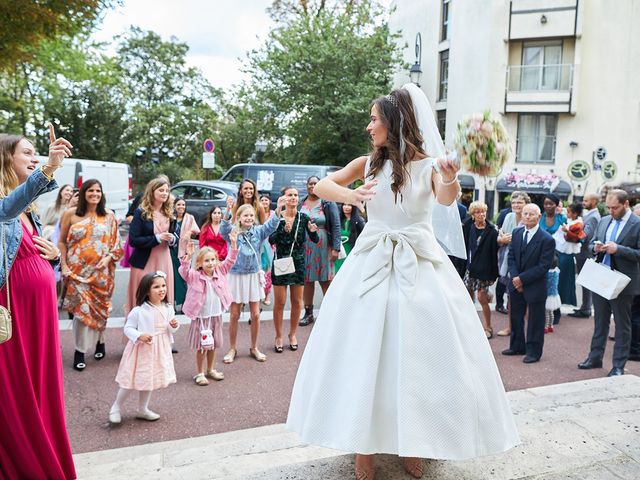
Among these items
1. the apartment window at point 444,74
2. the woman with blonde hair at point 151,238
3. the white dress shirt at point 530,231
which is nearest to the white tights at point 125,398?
the woman with blonde hair at point 151,238

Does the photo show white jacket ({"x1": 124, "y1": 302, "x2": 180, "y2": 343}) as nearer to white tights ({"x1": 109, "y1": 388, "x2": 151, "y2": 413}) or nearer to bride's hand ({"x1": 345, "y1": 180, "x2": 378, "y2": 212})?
white tights ({"x1": 109, "y1": 388, "x2": 151, "y2": 413})

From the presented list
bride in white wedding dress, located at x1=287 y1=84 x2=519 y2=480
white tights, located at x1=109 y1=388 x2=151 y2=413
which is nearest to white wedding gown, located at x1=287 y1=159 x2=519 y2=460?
bride in white wedding dress, located at x1=287 y1=84 x2=519 y2=480

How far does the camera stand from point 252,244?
6438 millimetres

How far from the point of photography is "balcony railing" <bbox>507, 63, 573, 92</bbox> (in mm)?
25250

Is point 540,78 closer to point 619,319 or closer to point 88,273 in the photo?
point 619,319

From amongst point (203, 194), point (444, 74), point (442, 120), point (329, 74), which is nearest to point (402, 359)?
point (203, 194)

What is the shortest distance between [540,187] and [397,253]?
25013 mm

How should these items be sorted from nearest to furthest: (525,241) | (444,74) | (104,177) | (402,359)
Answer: (402,359), (525,241), (104,177), (444,74)

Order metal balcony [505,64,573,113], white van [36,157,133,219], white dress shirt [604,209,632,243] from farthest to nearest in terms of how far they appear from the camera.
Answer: metal balcony [505,64,573,113], white van [36,157,133,219], white dress shirt [604,209,632,243]

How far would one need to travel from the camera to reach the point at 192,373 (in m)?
5.82

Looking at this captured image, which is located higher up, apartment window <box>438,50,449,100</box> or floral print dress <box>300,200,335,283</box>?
apartment window <box>438,50,449,100</box>

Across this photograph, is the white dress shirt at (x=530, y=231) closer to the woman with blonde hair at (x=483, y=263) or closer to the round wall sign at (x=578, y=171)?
the woman with blonde hair at (x=483, y=263)

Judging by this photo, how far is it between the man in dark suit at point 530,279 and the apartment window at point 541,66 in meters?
21.6

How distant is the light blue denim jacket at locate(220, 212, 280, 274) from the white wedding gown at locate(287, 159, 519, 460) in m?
3.51
